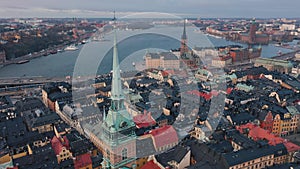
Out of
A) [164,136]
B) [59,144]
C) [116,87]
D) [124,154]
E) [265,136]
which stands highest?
[116,87]

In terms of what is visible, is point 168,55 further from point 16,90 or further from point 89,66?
point 16,90

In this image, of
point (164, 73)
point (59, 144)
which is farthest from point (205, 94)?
point (59, 144)

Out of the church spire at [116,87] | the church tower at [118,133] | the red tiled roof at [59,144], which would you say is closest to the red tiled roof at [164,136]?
the church tower at [118,133]

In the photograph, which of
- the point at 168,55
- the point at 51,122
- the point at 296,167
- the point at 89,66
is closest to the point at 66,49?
the point at 89,66

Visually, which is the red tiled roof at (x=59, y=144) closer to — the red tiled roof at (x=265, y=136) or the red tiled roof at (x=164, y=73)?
the red tiled roof at (x=265, y=136)

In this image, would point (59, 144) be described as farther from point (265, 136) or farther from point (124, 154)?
point (265, 136)

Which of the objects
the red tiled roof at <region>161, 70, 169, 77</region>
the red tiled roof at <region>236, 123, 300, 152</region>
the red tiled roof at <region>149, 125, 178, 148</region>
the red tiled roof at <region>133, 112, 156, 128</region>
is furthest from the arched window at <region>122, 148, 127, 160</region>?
the red tiled roof at <region>161, 70, 169, 77</region>
